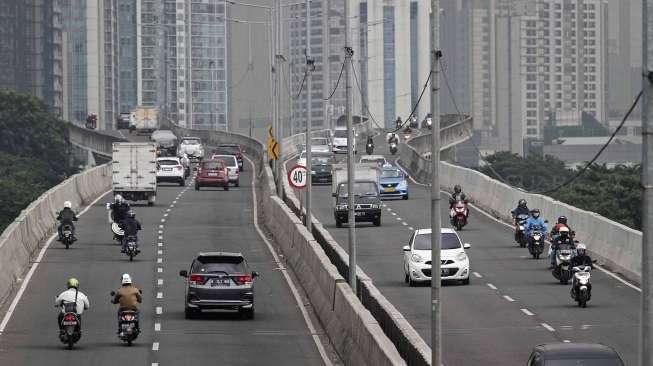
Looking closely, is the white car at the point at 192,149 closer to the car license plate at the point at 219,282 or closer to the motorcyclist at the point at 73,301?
the car license plate at the point at 219,282

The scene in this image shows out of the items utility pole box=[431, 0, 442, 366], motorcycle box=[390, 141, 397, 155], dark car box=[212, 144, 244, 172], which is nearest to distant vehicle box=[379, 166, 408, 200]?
motorcycle box=[390, 141, 397, 155]

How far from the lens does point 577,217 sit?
47719 millimetres

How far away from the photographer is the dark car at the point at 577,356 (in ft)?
64.8

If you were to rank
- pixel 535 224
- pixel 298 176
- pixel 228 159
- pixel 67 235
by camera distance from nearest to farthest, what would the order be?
pixel 535 224, pixel 67 235, pixel 298 176, pixel 228 159

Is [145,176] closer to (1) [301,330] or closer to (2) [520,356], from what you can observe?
(1) [301,330]

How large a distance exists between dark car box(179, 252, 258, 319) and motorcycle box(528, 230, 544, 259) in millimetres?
12661

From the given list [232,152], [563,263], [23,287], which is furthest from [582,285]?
[232,152]

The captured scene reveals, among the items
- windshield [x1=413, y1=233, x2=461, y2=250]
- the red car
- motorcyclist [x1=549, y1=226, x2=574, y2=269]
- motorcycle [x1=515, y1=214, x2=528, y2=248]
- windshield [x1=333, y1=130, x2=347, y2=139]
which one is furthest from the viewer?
windshield [x1=333, y1=130, x2=347, y2=139]

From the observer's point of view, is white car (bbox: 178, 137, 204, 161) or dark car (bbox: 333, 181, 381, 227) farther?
white car (bbox: 178, 137, 204, 161)

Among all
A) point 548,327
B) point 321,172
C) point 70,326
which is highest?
point 321,172

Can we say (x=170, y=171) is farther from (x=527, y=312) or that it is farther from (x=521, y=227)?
(x=527, y=312)

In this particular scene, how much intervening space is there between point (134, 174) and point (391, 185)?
10928mm

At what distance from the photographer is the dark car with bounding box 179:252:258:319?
34.7 metres

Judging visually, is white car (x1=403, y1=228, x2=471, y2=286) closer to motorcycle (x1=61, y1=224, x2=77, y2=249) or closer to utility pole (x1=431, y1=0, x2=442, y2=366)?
motorcycle (x1=61, y1=224, x2=77, y2=249)
